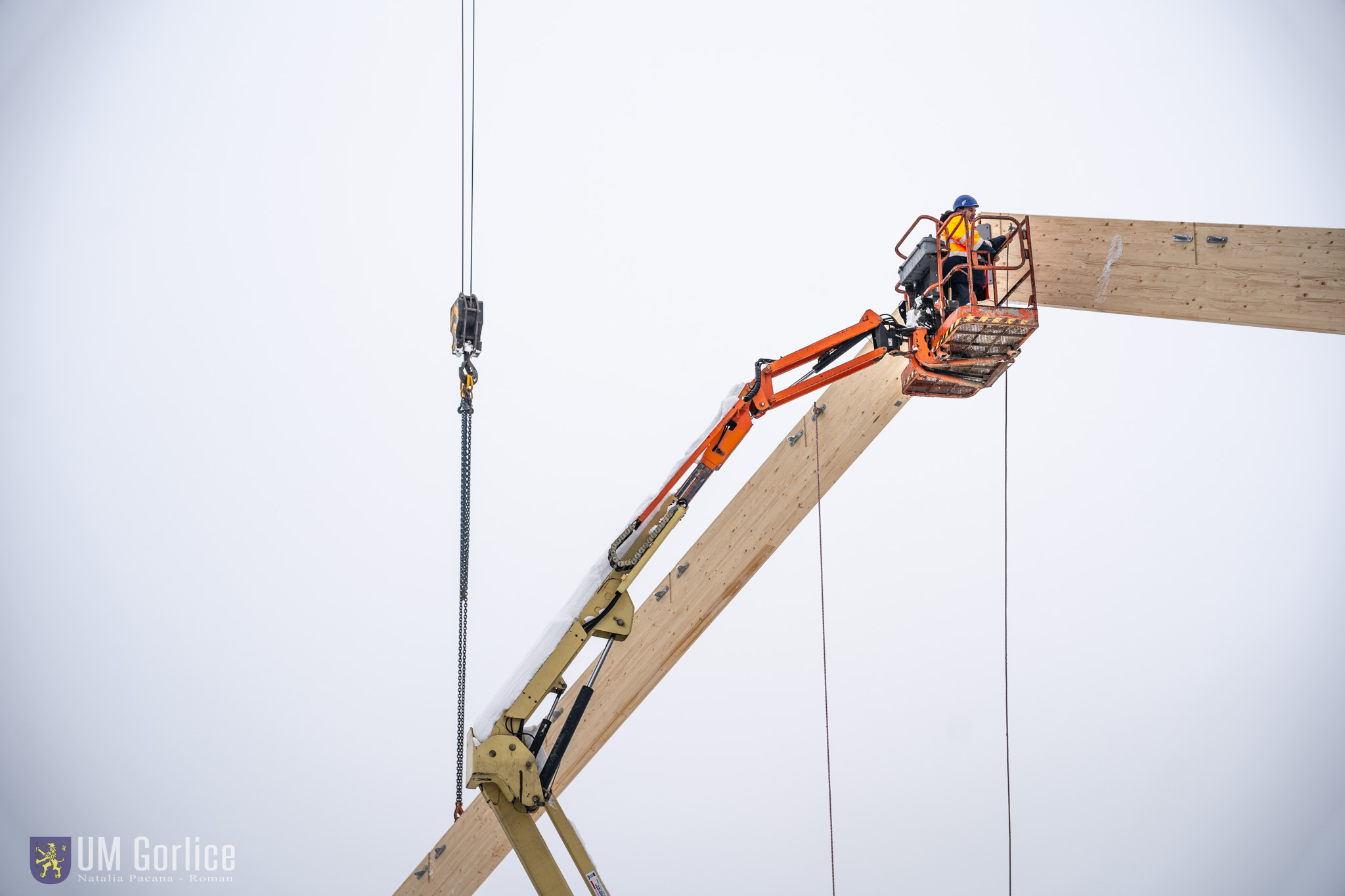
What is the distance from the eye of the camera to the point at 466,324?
4.57m

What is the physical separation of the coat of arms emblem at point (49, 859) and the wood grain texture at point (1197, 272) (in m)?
Result: 11.3

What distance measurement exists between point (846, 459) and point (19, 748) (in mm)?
10026

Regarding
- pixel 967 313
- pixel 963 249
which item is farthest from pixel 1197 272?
pixel 967 313

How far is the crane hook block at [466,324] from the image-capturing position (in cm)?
455

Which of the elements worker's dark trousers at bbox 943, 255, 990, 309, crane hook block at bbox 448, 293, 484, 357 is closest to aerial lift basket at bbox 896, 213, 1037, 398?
worker's dark trousers at bbox 943, 255, 990, 309

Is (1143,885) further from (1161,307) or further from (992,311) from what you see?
(992,311)

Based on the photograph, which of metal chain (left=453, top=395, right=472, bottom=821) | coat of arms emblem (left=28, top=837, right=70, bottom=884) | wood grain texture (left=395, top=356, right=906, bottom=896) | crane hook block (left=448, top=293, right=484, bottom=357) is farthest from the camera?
coat of arms emblem (left=28, top=837, right=70, bottom=884)

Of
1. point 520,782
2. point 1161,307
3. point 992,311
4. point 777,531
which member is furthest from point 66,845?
point 1161,307

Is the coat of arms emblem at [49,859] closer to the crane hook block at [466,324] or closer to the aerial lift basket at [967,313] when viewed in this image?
the crane hook block at [466,324]

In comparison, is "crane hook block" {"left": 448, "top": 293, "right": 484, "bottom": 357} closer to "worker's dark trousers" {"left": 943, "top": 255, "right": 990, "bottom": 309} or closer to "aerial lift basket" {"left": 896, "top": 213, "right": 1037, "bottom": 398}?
"aerial lift basket" {"left": 896, "top": 213, "right": 1037, "bottom": 398}

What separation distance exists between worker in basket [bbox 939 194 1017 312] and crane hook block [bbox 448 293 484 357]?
8.00 ft

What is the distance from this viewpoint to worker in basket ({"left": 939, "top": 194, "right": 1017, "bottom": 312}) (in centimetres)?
429

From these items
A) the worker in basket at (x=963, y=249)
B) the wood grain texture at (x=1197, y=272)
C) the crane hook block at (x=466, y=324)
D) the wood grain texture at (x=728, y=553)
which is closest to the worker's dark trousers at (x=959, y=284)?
the worker in basket at (x=963, y=249)

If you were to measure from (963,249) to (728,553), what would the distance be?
2.34 m
